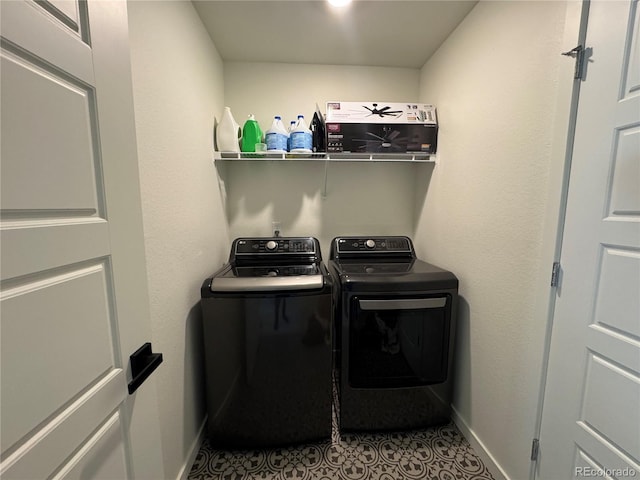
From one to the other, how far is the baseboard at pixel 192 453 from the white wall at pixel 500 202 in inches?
62.1

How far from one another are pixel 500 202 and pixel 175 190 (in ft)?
5.17

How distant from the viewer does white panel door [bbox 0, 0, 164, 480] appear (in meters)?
0.42

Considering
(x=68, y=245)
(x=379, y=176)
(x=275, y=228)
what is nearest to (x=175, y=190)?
(x=68, y=245)

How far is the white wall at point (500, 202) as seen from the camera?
3.55 feet

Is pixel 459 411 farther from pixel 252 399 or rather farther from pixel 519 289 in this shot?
pixel 252 399

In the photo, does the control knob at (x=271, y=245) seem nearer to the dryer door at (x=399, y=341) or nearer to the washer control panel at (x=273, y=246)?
the washer control panel at (x=273, y=246)

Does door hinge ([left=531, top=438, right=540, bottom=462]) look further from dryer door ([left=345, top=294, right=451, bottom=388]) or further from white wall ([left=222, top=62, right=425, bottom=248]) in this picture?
white wall ([left=222, top=62, right=425, bottom=248])

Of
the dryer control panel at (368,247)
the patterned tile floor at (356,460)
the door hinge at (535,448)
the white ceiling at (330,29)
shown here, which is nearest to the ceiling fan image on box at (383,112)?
the white ceiling at (330,29)

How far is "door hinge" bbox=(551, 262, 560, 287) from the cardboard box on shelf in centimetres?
114

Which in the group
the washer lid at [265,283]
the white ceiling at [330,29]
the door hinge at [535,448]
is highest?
the white ceiling at [330,29]

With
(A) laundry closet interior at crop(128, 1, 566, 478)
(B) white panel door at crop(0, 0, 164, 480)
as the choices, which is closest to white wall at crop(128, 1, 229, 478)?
(A) laundry closet interior at crop(128, 1, 566, 478)

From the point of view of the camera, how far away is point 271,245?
6.31 feet

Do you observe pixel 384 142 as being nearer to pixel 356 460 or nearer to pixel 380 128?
pixel 380 128

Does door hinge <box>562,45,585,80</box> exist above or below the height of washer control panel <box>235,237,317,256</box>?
above
